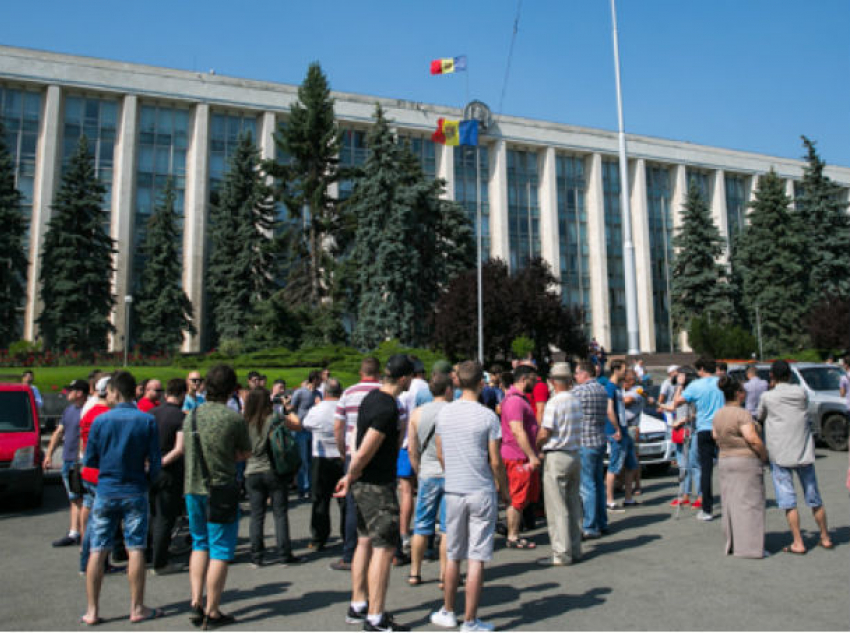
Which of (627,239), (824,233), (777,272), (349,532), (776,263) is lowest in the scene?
(349,532)

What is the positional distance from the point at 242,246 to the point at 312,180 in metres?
8.95

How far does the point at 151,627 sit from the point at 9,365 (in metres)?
32.2

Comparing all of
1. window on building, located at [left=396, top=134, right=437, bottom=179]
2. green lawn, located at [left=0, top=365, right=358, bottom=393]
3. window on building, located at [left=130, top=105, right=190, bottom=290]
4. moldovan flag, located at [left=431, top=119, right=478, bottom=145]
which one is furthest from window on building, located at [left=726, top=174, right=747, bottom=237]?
green lawn, located at [left=0, top=365, right=358, bottom=393]

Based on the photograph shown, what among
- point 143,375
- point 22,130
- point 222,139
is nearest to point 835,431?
point 143,375

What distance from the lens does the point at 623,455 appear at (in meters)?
9.59

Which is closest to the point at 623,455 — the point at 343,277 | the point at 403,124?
the point at 343,277

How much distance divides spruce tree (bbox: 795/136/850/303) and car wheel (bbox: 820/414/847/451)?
3802 centimetres

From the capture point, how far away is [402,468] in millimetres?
7176

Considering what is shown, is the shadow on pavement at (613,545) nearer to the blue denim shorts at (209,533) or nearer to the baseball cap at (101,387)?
the blue denim shorts at (209,533)

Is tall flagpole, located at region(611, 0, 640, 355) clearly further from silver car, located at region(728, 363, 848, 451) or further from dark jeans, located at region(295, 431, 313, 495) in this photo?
dark jeans, located at region(295, 431, 313, 495)

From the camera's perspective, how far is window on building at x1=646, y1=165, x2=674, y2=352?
64.8m

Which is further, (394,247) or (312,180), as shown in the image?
(312,180)

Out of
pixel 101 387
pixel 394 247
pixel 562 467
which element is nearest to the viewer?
pixel 562 467

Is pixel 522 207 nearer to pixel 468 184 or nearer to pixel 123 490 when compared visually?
pixel 468 184
